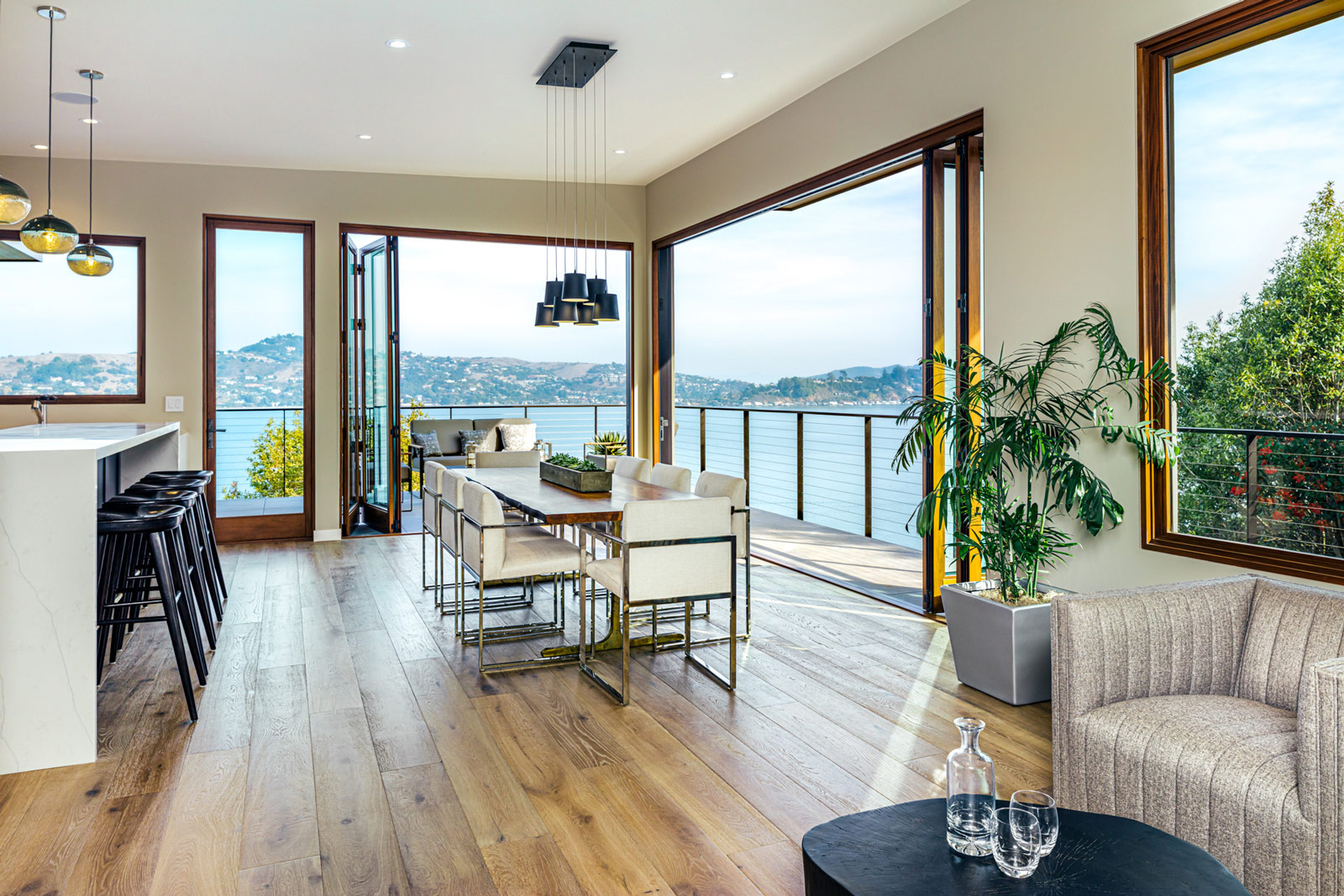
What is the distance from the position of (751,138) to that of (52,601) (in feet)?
16.3

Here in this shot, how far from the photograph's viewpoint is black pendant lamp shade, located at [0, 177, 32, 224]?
3.48 metres

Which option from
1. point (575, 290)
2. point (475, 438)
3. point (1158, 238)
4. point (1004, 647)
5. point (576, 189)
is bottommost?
point (1004, 647)

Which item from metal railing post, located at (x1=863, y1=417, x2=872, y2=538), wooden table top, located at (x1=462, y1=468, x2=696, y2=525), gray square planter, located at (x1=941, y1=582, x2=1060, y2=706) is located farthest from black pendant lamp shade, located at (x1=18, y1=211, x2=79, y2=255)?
Answer: metal railing post, located at (x1=863, y1=417, x2=872, y2=538)

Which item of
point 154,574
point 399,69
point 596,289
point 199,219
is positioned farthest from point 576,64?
point 199,219

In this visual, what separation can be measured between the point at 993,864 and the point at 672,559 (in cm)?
206

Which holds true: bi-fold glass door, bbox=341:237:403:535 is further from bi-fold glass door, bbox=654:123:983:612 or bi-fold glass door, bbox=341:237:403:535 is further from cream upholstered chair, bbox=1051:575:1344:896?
cream upholstered chair, bbox=1051:575:1344:896

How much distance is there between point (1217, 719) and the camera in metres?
2.15

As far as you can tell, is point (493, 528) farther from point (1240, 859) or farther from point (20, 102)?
point (20, 102)

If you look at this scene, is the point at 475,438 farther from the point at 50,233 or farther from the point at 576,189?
the point at 50,233

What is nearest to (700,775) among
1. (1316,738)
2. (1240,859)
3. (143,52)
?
(1240,859)

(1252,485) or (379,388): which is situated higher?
(379,388)

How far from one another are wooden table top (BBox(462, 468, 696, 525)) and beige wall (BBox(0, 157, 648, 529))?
2932 millimetres

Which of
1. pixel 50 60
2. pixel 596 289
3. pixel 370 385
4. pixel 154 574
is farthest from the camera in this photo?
pixel 370 385

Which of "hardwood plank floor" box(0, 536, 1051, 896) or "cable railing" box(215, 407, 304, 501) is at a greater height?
"cable railing" box(215, 407, 304, 501)
